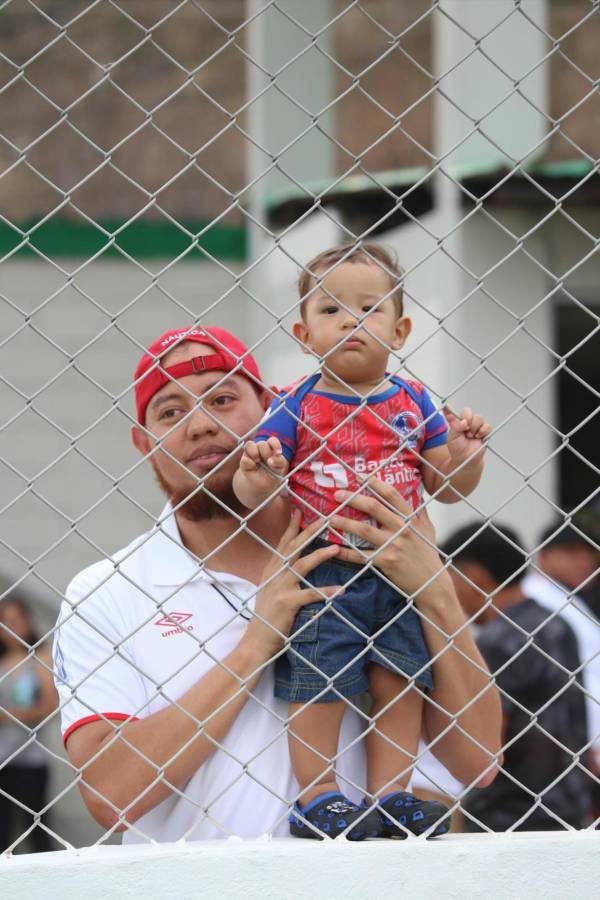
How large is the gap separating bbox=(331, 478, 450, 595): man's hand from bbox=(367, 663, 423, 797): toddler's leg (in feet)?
0.63

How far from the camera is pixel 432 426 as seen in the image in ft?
8.38

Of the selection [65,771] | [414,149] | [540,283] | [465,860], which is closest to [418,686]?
[465,860]

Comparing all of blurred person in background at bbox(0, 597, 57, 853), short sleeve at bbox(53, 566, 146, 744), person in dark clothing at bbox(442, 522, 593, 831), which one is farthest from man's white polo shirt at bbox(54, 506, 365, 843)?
blurred person in background at bbox(0, 597, 57, 853)

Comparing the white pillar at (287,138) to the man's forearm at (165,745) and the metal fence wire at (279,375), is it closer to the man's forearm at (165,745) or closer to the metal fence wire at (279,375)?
the metal fence wire at (279,375)

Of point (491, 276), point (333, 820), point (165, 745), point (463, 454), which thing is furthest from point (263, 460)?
point (491, 276)

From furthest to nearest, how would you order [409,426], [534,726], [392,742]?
1. [534,726]
2. [409,426]
3. [392,742]

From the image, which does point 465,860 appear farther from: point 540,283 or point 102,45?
point 102,45

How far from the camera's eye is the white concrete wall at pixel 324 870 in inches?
83.1

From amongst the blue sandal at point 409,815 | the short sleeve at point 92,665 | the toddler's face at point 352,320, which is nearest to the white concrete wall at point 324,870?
the blue sandal at point 409,815

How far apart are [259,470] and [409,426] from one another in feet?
1.11

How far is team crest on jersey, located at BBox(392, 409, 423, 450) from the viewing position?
2473 mm

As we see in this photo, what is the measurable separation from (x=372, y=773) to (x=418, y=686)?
189 mm

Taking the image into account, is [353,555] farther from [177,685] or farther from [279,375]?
[279,375]

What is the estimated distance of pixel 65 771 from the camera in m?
7.47
